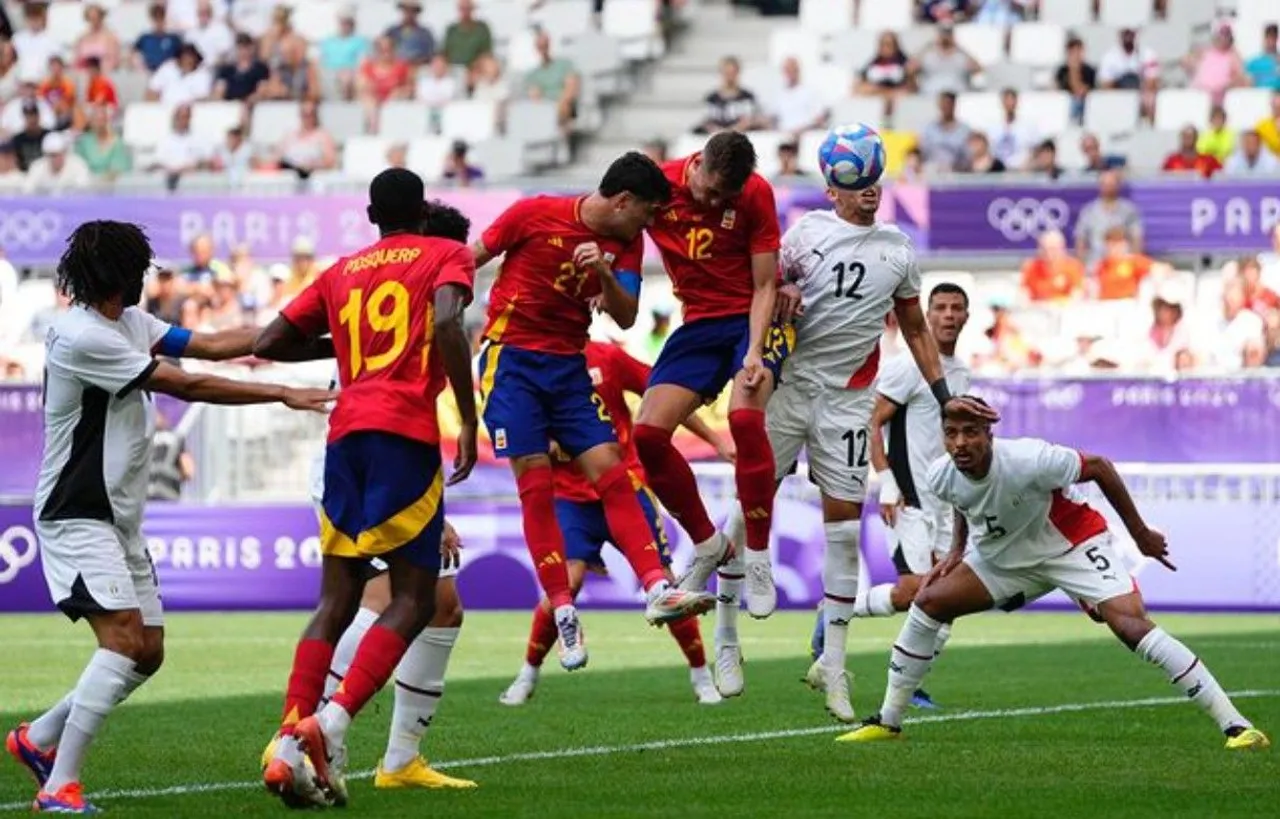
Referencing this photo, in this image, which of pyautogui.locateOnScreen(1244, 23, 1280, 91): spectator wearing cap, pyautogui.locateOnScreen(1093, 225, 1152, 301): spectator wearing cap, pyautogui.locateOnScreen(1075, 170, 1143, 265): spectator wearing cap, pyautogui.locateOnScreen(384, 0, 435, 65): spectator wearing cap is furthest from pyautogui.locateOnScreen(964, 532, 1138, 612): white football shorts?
pyautogui.locateOnScreen(384, 0, 435, 65): spectator wearing cap

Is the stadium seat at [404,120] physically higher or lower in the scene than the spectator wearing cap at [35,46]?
lower

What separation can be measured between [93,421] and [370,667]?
1.41 meters

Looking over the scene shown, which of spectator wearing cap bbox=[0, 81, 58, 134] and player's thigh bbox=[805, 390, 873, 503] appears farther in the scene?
spectator wearing cap bbox=[0, 81, 58, 134]

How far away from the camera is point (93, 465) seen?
10.3 meters

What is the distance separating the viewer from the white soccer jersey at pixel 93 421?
1016 centimetres

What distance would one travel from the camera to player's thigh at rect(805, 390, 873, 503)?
14.2 metres

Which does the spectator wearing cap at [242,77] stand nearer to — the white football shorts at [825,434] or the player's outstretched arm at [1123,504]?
the white football shorts at [825,434]

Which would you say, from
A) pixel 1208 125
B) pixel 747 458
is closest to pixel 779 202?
pixel 1208 125

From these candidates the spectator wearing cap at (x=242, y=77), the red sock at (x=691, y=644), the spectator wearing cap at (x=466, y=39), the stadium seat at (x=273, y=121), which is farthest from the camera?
the spectator wearing cap at (x=242, y=77)

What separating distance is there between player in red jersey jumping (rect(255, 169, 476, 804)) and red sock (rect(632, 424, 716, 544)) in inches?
124

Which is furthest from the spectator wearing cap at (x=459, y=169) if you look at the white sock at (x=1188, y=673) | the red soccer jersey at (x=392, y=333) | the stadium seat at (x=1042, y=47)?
the red soccer jersey at (x=392, y=333)

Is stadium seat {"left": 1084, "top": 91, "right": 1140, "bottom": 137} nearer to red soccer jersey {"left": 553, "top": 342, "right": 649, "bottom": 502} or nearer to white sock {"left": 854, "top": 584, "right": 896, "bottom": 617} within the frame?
red soccer jersey {"left": 553, "top": 342, "right": 649, "bottom": 502}

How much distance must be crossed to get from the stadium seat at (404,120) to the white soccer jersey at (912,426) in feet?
56.8

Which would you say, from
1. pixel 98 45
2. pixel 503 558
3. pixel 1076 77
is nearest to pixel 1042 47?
pixel 1076 77
